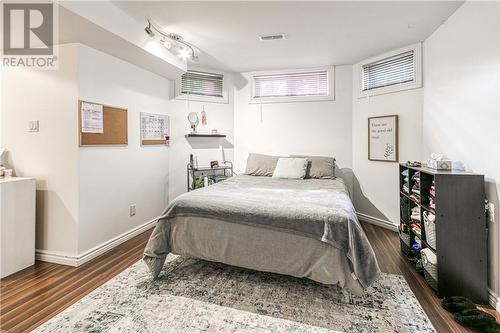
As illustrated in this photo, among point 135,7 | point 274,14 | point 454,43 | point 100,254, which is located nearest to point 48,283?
point 100,254

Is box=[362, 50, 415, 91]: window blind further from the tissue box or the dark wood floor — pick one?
the dark wood floor

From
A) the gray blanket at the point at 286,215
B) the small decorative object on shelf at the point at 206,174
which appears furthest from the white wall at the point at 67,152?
the small decorative object on shelf at the point at 206,174

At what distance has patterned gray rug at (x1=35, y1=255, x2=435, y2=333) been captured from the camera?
1693mm

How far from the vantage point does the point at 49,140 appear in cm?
265

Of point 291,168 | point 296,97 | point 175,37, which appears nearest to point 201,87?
point 175,37

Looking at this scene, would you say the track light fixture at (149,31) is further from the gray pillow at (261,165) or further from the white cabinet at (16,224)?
the gray pillow at (261,165)

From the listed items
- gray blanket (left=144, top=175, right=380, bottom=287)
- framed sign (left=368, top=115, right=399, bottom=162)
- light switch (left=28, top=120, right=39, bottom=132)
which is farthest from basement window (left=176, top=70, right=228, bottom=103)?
framed sign (left=368, top=115, right=399, bottom=162)

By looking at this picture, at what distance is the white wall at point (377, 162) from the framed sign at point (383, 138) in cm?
7

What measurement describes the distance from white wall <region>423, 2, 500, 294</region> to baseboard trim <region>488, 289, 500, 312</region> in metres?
0.04

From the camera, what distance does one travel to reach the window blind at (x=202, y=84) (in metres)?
4.26

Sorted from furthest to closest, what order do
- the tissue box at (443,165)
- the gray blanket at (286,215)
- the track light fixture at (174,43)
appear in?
the track light fixture at (174,43)
the tissue box at (443,165)
the gray blanket at (286,215)

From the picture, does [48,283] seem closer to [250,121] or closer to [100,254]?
[100,254]

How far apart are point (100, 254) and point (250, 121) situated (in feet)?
9.61

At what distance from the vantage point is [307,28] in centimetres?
286
